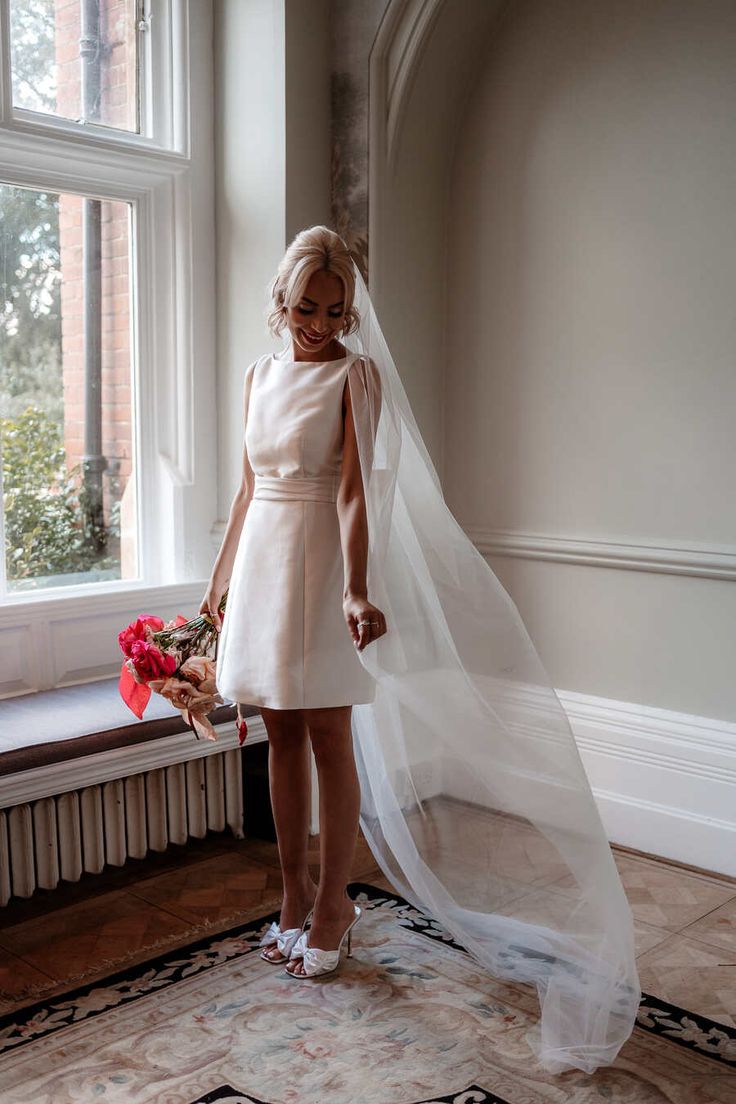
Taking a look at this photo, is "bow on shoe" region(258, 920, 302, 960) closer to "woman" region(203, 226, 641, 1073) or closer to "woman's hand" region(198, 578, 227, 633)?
"woman" region(203, 226, 641, 1073)

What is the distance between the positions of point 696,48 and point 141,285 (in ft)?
6.53

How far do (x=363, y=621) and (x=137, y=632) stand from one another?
692 millimetres

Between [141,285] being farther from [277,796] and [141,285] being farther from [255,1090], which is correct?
[255,1090]

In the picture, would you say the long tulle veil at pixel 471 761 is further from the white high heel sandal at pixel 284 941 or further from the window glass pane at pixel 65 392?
the window glass pane at pixel 65 392

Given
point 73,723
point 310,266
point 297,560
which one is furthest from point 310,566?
point 73,723

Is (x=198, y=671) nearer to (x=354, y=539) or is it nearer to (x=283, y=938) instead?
(x=354, y=539)

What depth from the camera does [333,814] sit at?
2766 millimetres

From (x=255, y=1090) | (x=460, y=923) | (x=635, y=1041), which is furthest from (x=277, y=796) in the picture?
(x=635, y=1041)

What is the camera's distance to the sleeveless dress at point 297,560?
2637mm

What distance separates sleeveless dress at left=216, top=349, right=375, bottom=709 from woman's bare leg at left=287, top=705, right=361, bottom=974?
4.6 inches

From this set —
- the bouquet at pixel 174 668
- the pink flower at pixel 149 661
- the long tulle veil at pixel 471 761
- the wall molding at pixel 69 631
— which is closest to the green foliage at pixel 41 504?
the wall molding at pixel 69 631

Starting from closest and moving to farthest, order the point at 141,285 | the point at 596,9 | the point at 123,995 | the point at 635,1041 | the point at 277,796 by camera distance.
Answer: the point at 635,1041, the point at 123,995, the point at 277,796, the point at 596,9, the point at 141,285

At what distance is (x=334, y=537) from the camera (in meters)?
2.69

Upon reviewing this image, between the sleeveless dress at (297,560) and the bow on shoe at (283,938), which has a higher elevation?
the sleeveless dress at (297,560)
